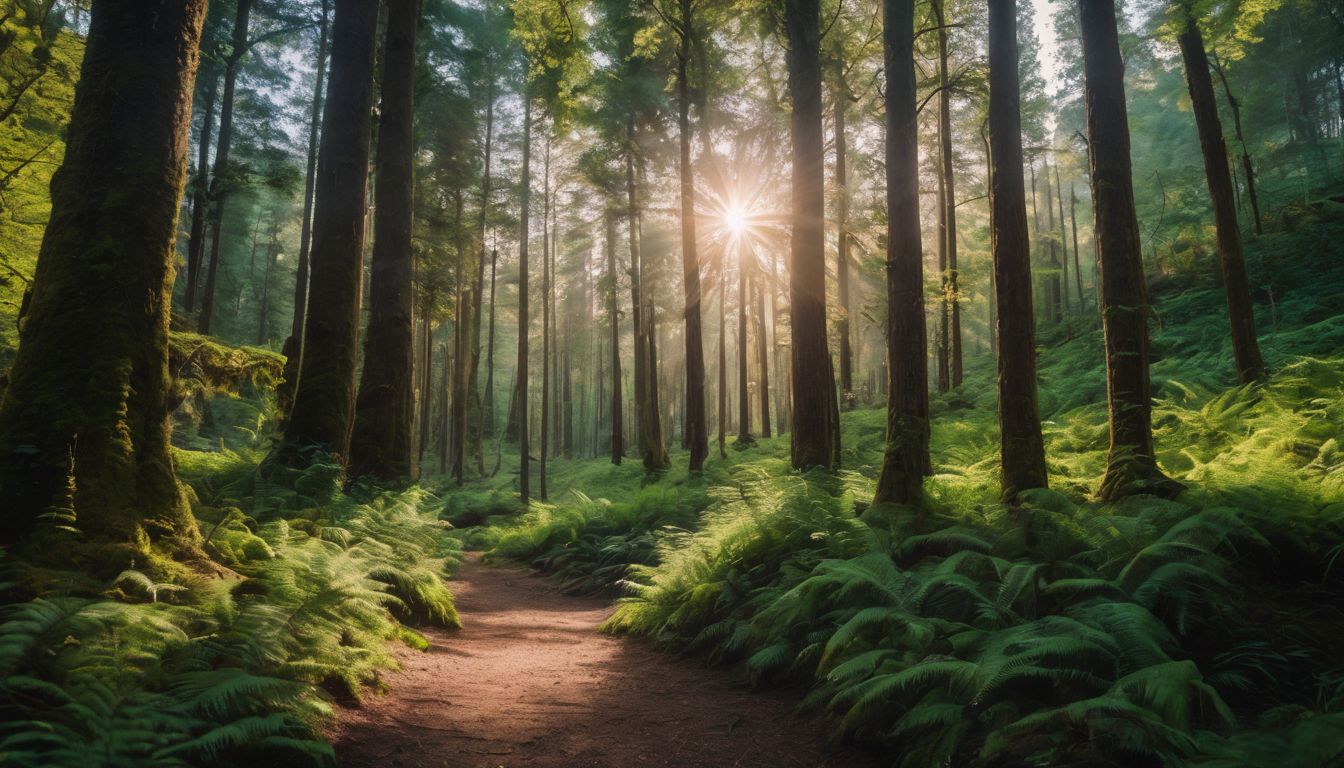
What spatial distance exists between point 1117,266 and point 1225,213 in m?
5.88

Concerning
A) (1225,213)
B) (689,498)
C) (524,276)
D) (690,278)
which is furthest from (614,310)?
(1225,213)

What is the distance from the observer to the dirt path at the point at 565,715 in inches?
130

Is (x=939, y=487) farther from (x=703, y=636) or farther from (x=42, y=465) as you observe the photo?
(x=42, y=465)

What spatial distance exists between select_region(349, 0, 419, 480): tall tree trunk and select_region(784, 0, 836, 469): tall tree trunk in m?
5.93

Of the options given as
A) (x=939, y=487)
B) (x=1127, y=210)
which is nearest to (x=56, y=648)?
(x=939, y=487)

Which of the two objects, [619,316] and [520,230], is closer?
[520,230]

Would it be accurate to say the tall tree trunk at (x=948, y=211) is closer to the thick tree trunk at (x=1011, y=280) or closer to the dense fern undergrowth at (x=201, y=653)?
the thick tree trunk at (x=1011, y=280)

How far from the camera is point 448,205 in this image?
70.7 feet

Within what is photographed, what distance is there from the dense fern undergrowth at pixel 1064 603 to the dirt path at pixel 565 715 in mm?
300

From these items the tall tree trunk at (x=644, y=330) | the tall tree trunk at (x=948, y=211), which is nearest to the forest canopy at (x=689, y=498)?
the tall tree trunk at (x=948, y=211)

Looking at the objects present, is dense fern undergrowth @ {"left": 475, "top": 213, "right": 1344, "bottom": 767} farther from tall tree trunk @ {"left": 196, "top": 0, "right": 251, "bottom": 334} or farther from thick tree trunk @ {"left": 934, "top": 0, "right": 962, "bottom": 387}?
tall tree trunk @ {"left": 196, "top": 0, "right": 251, "bottom": 334}

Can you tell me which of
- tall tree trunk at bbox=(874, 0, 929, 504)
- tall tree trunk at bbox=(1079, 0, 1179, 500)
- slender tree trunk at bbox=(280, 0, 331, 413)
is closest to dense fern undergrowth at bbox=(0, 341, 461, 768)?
tall tree trunk at bbox=(874, 0, 929, 504)

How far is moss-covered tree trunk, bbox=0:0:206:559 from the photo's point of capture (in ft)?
10.7

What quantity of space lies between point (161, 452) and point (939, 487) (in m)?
7.20
